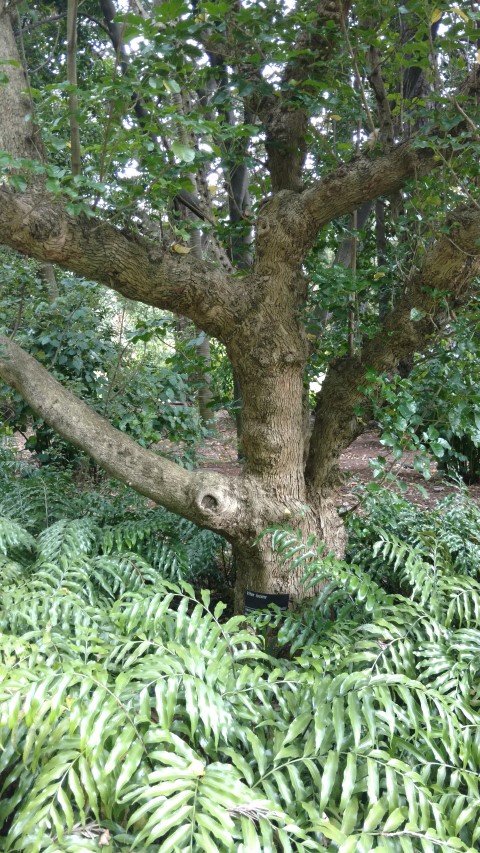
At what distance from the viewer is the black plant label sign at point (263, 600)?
2.70 meters

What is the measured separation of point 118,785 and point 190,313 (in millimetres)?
1916

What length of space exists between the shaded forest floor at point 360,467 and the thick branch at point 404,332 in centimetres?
100

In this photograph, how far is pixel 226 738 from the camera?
1.73 metres

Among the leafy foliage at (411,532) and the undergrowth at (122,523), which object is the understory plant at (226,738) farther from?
the undergrowth at (122,523)

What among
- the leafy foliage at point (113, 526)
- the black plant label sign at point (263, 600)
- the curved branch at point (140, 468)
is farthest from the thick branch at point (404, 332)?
the leafy foliage at point (113, 526)

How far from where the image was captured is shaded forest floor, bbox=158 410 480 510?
4.60m

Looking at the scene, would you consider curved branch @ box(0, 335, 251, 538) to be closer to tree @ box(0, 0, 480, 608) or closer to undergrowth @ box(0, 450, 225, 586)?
tree @ box(0, 0, 480, 608)

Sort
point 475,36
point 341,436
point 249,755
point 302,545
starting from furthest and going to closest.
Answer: point 341,436, point 302,545, point 475,36, point 249,755

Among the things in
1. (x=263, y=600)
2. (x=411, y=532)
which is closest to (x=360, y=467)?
(x=411, y=532)

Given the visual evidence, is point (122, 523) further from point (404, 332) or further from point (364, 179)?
point (364, 179)

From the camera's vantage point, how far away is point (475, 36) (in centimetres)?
197

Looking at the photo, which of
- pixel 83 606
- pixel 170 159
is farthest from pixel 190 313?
pixel 83 606

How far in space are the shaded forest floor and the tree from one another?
4.04 ft

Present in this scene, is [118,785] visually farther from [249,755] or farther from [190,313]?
[190,313]
